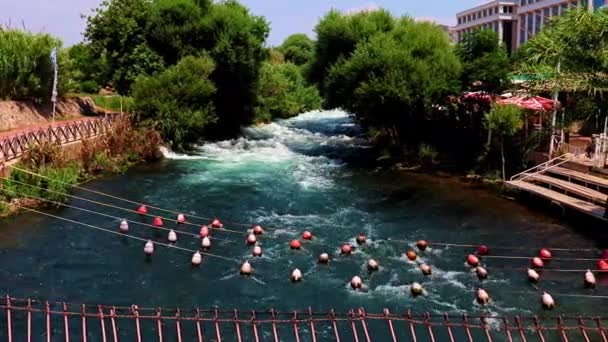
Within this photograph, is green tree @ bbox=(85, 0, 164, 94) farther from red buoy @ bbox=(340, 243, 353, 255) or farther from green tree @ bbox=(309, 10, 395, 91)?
red buoy @ bbox=(340, 243, 353, 255)

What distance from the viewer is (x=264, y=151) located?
38281 millimetres

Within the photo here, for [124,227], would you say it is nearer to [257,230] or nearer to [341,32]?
[257,230]

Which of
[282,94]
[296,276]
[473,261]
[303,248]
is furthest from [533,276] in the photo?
[282,94]

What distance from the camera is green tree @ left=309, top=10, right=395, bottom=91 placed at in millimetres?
37750

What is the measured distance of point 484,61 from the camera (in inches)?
1188

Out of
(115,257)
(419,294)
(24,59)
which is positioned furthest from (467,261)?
(24,59)

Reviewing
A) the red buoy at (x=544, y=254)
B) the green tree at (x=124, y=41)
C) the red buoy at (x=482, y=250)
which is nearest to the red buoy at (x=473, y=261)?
the red buoy at (x=482, y=250)

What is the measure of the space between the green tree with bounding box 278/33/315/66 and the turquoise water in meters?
58.7

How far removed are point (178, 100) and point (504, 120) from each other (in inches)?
715

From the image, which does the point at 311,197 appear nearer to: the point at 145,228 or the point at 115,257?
the point at 145,228

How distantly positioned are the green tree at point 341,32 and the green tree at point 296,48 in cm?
4711

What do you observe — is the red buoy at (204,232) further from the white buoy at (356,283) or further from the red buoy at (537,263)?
the red buoy at (537,263)

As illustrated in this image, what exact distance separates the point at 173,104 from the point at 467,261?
71.4 feet

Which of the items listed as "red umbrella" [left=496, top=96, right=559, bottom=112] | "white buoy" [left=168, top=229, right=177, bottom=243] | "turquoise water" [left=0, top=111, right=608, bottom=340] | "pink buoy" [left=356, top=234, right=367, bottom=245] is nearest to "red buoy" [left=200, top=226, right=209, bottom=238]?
"turquoise water" [left=0, top=111, right=608, bottom=340]
